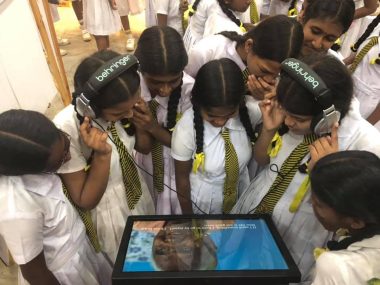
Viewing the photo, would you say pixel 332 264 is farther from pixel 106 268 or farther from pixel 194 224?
pixel 106 268

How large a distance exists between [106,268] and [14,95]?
1767 mm

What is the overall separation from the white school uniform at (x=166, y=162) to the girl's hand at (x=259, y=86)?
10.2 inches

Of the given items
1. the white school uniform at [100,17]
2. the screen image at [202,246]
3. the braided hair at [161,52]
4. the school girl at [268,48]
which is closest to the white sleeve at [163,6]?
the white school uniform at [100,17]

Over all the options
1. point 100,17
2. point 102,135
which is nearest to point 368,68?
point 102,135

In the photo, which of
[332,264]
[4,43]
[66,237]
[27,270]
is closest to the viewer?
[332,264]

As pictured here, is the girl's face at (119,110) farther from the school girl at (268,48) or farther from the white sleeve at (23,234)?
the school girl at (268,48)

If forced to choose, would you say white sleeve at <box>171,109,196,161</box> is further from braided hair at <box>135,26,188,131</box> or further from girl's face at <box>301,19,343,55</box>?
girl's face at <box>301,19,343,55</box>

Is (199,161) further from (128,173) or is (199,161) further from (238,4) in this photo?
(238,4)

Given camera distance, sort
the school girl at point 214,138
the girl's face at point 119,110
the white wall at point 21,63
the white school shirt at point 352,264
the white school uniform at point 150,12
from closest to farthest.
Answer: the white school shirt at point 352,264, the girl's face at point 119,110, the school girl at point 214,138, the white wall at point 21,63, the white school uniform at point 150,12

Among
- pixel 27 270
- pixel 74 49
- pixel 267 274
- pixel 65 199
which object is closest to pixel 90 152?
pixel 65 199

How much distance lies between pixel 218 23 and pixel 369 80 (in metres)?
1.03

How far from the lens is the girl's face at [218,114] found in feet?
4.20

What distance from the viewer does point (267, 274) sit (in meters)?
0.97

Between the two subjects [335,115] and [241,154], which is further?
[241,154]
